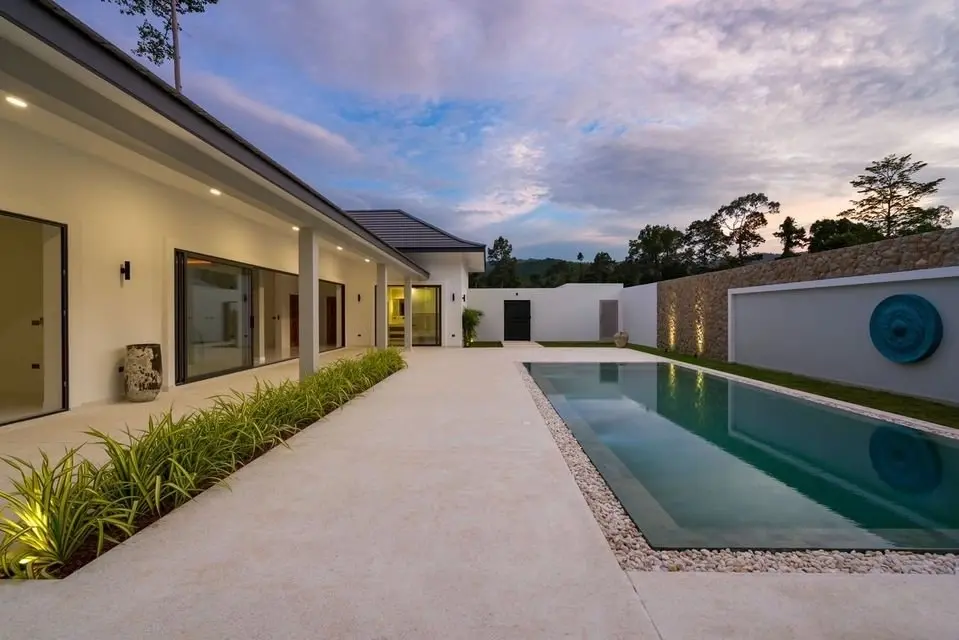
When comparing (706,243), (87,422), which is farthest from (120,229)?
(706,243)

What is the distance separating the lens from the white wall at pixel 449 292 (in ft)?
63.1

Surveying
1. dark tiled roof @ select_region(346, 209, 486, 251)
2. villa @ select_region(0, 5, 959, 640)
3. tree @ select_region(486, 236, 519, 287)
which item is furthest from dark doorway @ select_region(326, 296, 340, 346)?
tree @ select_region(486, 236, 519, 287)

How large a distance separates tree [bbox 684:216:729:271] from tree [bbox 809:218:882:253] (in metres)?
7.17

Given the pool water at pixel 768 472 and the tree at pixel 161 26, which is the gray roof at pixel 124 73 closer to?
the pool water at pixel 768 472

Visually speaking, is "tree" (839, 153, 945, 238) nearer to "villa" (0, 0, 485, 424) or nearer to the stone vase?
"villa" (0, 0, 485, 424)

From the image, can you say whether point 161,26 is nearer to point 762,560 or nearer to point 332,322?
point 332,322

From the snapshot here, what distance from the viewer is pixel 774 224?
4044cm

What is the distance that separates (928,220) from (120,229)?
121 feet

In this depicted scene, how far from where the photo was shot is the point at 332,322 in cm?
1888

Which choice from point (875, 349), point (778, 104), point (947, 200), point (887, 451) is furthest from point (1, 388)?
point (947, 200)

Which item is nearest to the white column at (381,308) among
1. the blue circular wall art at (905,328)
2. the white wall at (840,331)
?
the white wall at (840,331)

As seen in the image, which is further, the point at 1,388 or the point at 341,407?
the point at 1,388

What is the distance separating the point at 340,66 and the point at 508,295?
13546 millimetres

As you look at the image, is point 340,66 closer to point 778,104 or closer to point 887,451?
point 778,104
